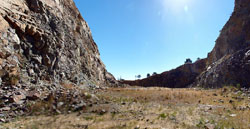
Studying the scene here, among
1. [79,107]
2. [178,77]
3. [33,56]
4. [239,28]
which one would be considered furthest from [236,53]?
[178,77]

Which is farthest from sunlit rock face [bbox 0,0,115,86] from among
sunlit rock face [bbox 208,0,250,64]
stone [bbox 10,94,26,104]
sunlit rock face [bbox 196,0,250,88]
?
sunlit rock face [bbox 208,0,250,64]

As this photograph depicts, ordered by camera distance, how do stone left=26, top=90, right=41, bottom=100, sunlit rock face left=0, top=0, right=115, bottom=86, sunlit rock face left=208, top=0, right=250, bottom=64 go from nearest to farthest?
stone left=26, top=90, right=41, bottom=100, sunlit rock face left=0, top=0, right=115, bottom=86, sunlit rock face left=208, top=0, right=250, bottom=64

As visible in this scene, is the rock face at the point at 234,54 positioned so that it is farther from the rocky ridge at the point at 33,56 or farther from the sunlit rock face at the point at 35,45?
the sunlit rock face at the point at 35,45

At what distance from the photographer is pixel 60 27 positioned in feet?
59.4

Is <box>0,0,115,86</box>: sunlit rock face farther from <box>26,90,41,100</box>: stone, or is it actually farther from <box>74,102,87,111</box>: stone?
<box>74,102,87,111</box>: stone

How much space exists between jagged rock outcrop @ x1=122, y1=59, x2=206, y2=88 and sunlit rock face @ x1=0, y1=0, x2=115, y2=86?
53266 millimetres

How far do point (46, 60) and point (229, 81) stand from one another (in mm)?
25989

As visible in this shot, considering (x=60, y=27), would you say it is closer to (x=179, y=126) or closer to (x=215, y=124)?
(x=179, y=126)

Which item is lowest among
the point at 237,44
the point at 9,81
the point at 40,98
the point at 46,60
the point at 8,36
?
the point at 40,98

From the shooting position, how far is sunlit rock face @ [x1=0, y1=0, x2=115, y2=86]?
10.3 m

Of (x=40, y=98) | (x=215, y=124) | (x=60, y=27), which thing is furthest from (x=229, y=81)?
(x=60, y=27)

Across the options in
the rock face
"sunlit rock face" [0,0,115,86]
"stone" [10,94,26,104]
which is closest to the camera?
"stone" [10,94,26,104]

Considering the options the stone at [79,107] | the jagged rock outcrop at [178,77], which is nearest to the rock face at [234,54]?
the stone at [79,107]

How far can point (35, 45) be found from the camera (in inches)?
517
